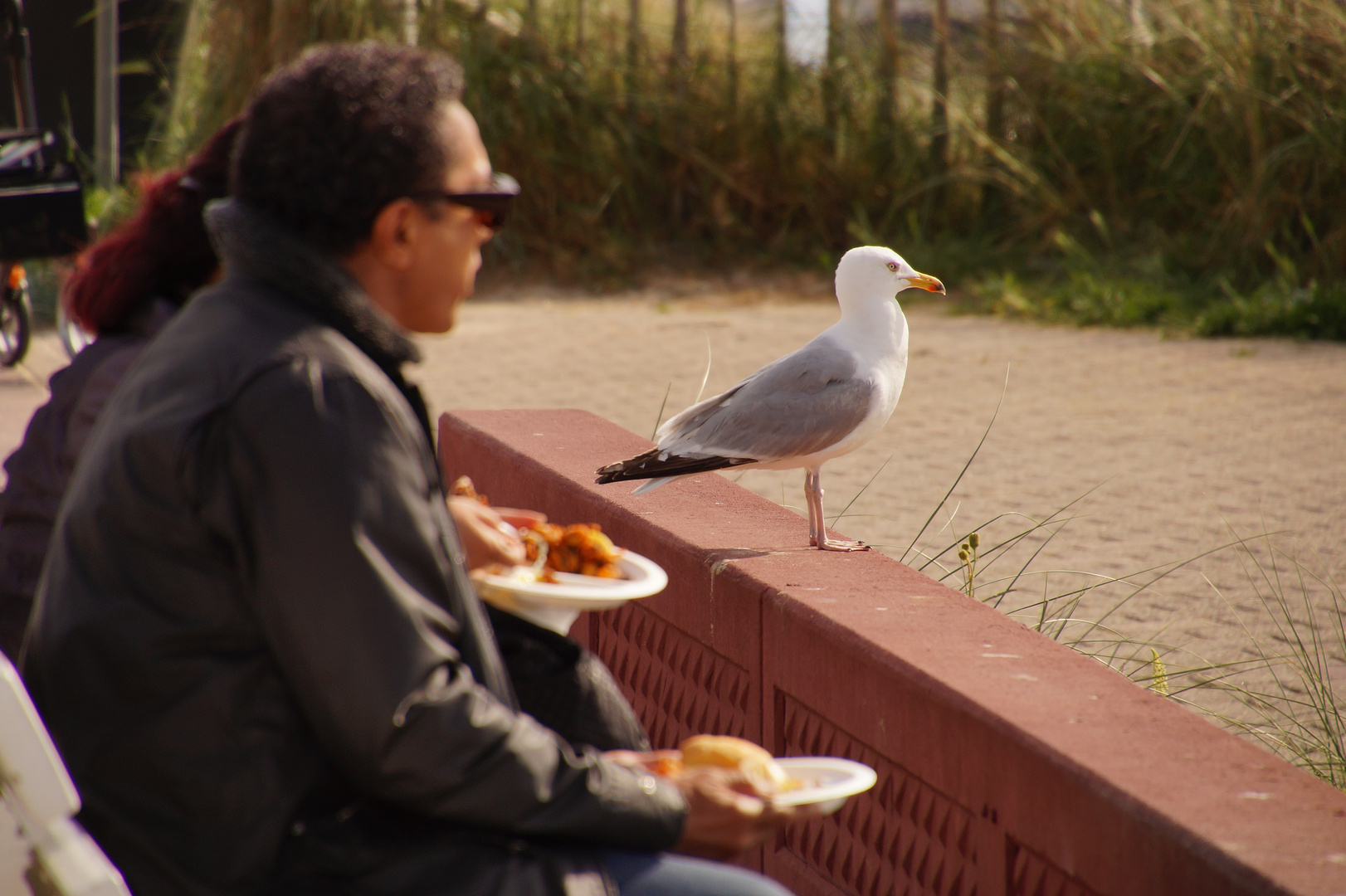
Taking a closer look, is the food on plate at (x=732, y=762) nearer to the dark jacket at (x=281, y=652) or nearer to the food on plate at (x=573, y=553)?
the dark jacket at (x=281, y=652)

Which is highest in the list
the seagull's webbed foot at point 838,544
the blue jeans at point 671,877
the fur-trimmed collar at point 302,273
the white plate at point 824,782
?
the fur-trimmed collar at point 302,273

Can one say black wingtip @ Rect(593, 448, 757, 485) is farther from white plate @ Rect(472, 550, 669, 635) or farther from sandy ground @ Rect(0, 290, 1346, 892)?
white plate @ Rect(472, 550, 669, 635)

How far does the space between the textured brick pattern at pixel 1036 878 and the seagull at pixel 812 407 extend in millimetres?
1268

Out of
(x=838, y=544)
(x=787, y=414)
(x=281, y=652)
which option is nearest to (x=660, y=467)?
(x=787, y=414)

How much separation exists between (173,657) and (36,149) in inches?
330

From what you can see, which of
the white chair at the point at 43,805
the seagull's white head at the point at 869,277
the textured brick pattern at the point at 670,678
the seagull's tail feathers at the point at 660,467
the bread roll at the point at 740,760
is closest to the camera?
the white chair at the point at 43,805

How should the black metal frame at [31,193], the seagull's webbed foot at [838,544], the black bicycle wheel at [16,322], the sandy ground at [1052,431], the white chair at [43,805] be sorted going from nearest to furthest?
the white chair at [43,805] < the seagull's webbed foot at [838,544] < the sandy ground at [1052,431] < the black metal frame at [31,193] < the black bicycle wheel at [16,322]

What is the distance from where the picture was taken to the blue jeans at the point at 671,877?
4.95ft

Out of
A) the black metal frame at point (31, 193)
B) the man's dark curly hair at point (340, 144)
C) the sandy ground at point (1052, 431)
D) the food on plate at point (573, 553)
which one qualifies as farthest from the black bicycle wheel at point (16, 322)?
the man's dark curly hair at point (340, 144)

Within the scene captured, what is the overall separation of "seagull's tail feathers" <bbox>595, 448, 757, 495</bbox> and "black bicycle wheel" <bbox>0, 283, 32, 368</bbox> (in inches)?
260

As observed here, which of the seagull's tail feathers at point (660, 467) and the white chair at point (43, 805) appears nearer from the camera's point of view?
the white chair at point (43, 805)

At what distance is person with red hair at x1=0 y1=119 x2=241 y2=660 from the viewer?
A: 2.35 meters

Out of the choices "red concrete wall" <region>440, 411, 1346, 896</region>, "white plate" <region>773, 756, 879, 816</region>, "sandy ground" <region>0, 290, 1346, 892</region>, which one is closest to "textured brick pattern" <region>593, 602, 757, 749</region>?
"red concrete wall" <region>440, 411, 1346, 896</region>

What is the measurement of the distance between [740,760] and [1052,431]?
5.90 m
